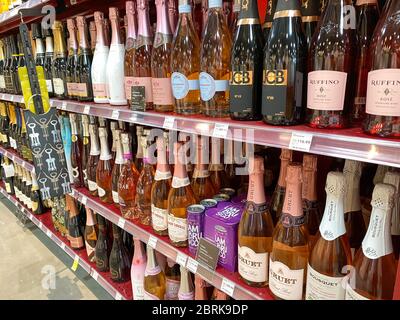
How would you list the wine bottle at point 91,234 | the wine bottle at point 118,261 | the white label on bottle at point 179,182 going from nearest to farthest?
the white label on bottle at point 179,182
the wine bottle at point 118,261
the wine bottle at point 91,234

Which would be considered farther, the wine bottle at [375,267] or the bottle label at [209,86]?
the bottle label at [209,86]

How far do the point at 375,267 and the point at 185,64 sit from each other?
81 cm

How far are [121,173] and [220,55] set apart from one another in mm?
769

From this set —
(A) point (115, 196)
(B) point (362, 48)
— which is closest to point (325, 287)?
(B) point (362, 48)

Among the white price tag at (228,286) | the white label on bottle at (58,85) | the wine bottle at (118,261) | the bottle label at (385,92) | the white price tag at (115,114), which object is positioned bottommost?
the wine bottle at (118,261)

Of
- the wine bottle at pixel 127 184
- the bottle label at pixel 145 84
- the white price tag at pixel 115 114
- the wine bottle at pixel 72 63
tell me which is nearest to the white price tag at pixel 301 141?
the bottle label at pixel 145 84

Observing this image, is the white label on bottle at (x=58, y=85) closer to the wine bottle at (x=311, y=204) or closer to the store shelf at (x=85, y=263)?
the store shelf at (x=85, y=263)

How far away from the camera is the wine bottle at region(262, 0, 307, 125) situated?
72cm

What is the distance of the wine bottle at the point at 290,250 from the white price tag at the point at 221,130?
19cm

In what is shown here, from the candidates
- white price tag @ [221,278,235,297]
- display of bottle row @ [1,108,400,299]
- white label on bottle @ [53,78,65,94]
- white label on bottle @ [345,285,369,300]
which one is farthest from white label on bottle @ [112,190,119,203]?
white label on bottle @ [345,285,369,300]

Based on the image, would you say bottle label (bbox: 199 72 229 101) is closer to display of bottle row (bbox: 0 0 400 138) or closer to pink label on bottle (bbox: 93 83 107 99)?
display of bottle row (bbox: 0 0 400 138)

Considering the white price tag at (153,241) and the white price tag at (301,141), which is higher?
the white price tag at (301,141)

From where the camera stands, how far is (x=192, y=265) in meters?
1.05

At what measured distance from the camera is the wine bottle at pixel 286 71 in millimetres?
722
